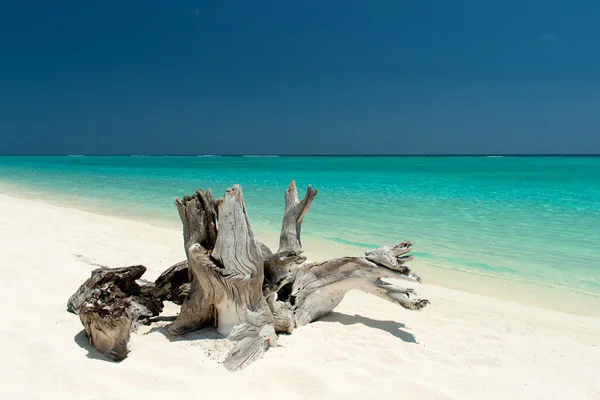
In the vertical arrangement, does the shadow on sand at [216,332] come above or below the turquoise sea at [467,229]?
above

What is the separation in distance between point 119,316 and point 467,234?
8.65 meters

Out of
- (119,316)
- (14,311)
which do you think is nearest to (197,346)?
(119,316)

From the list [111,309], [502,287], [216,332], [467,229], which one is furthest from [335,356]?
[467,229]

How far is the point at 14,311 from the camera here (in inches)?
141

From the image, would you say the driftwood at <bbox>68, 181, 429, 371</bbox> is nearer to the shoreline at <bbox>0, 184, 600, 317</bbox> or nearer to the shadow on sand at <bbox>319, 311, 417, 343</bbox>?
the shadow on sand at <bbox>319, 311, 417, 343</bbox>

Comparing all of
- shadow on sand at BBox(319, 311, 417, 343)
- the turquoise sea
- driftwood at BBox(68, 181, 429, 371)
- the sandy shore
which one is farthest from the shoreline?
driftwood at BBox(68, 181, 429, 371)

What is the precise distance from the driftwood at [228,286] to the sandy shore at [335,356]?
0.46ft

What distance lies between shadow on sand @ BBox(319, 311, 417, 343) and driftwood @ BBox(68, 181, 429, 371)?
0.97 ft

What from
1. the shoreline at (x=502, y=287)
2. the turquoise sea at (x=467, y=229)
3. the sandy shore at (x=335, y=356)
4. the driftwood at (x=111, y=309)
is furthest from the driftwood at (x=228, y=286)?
the turquoise sea at (x=467, y=229)

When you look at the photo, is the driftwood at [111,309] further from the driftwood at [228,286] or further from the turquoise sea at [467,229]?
the turquoise sea at [467,229]

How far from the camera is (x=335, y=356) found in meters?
3.28

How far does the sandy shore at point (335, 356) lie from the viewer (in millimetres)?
2691

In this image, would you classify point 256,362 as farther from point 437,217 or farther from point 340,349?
point 437,217

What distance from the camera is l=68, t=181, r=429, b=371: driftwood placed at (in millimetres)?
3029
